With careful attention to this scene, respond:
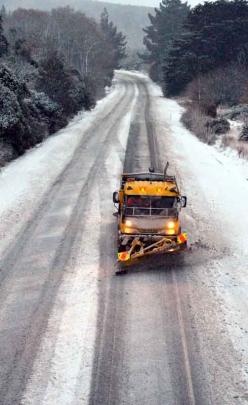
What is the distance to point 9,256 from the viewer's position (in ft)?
51.9

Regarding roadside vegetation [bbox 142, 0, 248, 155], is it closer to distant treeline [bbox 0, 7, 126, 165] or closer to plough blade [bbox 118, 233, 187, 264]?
distant treeline [bbox 0, 7, 126, 165]

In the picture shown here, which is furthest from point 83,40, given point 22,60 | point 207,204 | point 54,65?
point 207,204

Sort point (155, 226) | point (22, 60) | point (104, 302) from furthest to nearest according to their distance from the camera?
point (22, 60) → point (155, 226) → point (104, 302)

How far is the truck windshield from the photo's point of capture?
51.5 ft

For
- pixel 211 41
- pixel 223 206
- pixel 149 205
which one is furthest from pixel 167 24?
pixel 149 205

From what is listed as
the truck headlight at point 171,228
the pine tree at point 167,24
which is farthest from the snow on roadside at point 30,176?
the pine tree at point 167,24

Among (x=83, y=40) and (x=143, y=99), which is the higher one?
(x=83, y=40)

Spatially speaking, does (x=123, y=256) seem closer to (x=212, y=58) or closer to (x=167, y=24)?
(x=212, y=58)

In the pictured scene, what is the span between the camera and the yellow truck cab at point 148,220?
586 inches

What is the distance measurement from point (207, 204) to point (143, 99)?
39867 millimetres

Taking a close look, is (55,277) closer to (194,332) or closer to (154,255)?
(154,255)

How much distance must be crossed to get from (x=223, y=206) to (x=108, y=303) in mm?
10107

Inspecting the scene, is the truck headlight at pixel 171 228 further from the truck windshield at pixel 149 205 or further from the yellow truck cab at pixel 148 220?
the truck windshield at pixel 149 205

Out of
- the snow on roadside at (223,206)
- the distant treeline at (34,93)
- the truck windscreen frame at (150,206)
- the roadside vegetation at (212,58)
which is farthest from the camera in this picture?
the roadside vegetation at (212,58)
